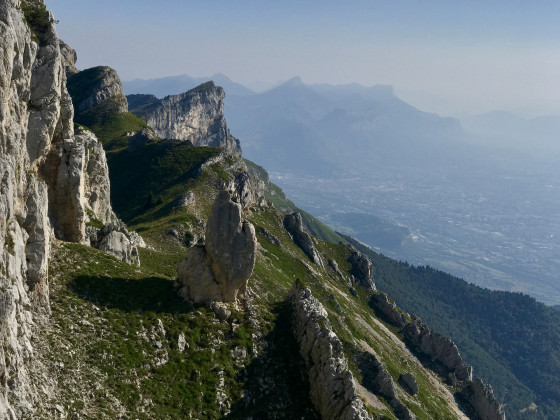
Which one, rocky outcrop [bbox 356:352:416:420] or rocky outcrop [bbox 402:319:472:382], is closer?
rocky outcrop [bbox 356:352:416:420]

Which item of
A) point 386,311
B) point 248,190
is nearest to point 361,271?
point 386,311

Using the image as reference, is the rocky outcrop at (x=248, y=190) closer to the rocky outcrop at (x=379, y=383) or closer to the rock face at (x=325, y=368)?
the rocky outcrop at (x=379, y=383)

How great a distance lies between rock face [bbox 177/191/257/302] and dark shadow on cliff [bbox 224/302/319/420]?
803cm

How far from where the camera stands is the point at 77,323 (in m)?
41.8

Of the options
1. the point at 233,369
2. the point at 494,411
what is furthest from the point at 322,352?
the point at 494,411

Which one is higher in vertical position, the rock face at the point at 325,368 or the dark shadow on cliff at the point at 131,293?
the dark shadow on cliff at the point at 131,293

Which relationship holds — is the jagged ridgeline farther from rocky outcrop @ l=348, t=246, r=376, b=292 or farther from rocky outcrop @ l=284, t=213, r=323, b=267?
rocky outcrop @ l=348, t=246, r=376, b=292

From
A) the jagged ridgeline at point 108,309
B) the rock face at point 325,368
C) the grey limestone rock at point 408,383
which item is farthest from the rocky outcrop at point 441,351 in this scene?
the rock face at point 325,368

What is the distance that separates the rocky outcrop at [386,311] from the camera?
14919 centimetres

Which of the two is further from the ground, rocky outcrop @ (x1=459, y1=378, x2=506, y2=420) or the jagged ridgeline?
the jagged ridgeline

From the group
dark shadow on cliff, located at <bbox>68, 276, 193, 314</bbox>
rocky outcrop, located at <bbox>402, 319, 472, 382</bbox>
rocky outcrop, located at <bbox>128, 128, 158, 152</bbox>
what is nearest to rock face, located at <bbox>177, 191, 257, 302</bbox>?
dark shadow on cliff, located at <bbox>68, 276, 193, 314</bbox>

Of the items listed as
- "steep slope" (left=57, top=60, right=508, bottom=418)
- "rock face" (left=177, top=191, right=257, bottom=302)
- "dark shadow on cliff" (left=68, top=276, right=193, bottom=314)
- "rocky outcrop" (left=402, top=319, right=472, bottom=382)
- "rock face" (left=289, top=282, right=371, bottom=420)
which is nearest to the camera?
"steep slope" (left=57, top=60, right=508, bottom=418)

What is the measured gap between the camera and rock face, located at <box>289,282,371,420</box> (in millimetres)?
43656

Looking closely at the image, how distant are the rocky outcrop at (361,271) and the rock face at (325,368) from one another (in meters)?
108
